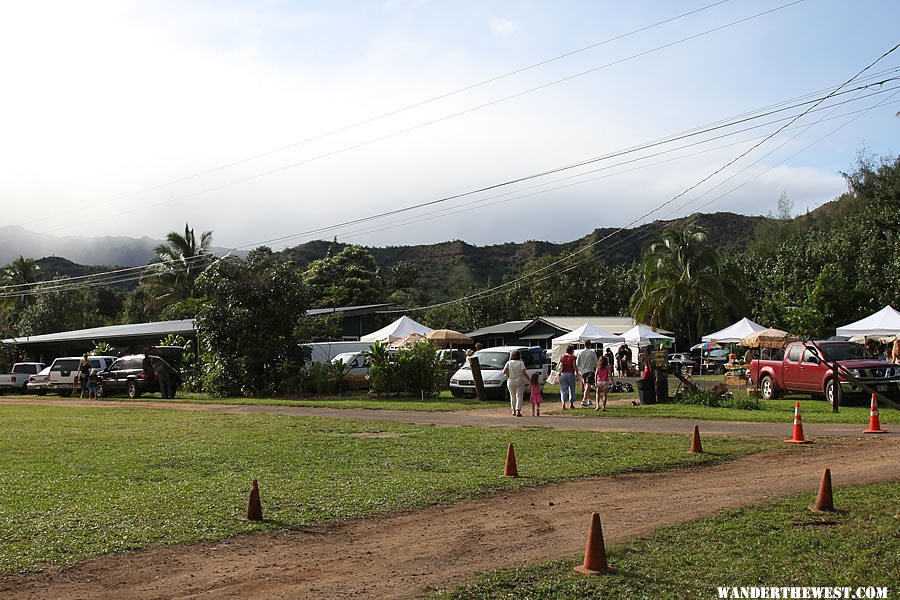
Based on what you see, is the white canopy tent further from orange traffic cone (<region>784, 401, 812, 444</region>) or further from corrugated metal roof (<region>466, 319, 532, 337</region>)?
orange traffic cone (<region>784, 401, 812, 444</region>)

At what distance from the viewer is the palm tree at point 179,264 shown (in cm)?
5944

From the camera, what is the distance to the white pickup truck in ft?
144

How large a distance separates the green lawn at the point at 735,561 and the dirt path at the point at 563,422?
7.74 m

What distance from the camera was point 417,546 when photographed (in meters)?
8.19

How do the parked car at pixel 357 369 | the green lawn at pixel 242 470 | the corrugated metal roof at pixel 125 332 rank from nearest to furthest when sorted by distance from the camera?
the green lawn at pixel 242 470
the parked car at pixel 357 369
the corrugated metal roof at pixel 125 332

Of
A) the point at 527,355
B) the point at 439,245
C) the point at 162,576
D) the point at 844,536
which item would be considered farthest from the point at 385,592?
the point at 439,245

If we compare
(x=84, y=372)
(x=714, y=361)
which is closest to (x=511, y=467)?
(x=84, y=372)

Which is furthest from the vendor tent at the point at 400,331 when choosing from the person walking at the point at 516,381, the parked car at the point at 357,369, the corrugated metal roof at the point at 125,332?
the person walking at the point at 516,381

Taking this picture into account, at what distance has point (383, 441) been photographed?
1633 centimetres

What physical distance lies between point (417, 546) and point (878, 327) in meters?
31.4

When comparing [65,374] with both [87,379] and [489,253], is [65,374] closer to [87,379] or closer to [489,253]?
[87,379]

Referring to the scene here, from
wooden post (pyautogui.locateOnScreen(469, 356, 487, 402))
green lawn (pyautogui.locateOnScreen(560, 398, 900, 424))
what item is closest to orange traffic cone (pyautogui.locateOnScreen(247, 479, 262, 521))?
green lawn (pyautogui.locateOnScreen(560, 398, 900, 424))

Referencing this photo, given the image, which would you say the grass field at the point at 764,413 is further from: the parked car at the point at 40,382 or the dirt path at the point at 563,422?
the parked car at the point at 40,382

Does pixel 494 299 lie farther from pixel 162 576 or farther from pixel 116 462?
pixel 162 576
